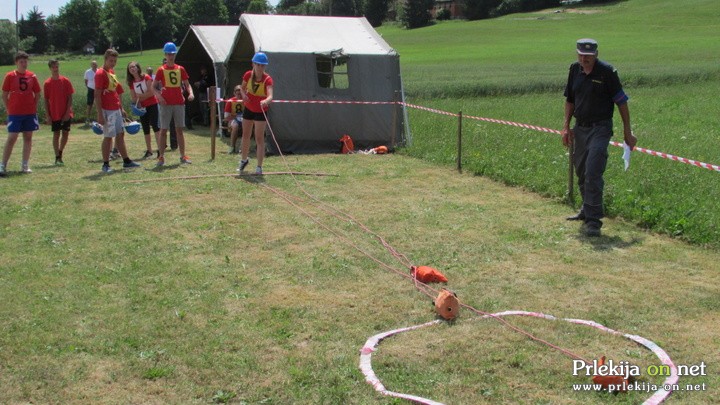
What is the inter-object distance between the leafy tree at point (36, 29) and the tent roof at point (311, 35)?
3411 inches

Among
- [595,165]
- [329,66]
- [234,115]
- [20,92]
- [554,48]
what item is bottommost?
[595,165]

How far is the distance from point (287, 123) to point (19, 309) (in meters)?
8.91

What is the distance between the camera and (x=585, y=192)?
782cm

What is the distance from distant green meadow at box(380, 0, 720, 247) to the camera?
845 centimetres

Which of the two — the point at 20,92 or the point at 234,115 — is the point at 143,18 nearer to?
the point at 234,115

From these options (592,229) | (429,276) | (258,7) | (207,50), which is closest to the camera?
(429,276)

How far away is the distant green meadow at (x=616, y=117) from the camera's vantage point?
27.7 feet

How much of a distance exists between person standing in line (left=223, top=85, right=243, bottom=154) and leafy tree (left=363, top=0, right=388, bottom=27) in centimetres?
9660

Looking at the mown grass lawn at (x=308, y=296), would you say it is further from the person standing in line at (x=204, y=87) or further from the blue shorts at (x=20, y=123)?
the person standing in line at (x=204, y=87)

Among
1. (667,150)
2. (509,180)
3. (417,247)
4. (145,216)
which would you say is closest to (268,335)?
(417,247)

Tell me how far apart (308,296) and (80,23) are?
106 m

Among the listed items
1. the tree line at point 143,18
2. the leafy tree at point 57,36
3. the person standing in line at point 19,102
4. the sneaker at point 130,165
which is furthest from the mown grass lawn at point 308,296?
the leafy tree at point 57,36

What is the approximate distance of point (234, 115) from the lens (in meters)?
14.9

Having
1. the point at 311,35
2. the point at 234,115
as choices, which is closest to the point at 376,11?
the point at 311,35
